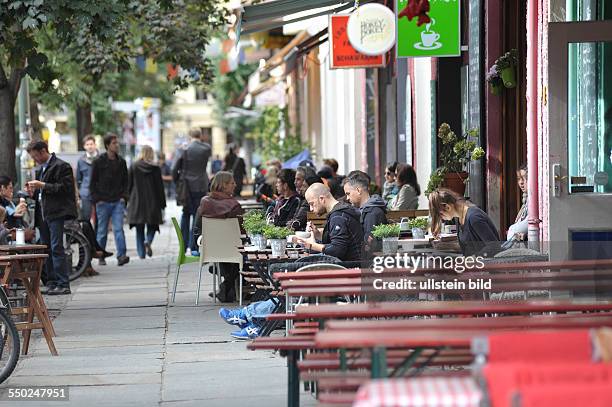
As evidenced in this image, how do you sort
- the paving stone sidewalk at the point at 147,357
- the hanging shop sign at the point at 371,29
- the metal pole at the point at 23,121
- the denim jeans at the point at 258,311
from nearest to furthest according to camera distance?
the paving stone sidewalk at the point at 147,357 → the denim jeans at the point at 258,311 → the hanging shop sign at the point at 371,29 → the metal pole at the point at 23,121

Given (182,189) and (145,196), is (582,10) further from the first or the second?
(182,189)

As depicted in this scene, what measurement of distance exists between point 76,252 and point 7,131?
2439 millimetres

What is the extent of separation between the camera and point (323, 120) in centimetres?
3453

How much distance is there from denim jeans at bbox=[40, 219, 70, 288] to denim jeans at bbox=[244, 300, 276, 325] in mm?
4507

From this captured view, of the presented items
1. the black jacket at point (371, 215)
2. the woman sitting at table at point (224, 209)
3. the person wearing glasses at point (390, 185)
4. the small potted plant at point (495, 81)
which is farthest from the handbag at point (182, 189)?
the black jacket at point (371, 215)

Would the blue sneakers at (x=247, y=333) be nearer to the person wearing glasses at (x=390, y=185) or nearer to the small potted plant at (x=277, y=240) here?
the small potted plant at (x=277, y=240)

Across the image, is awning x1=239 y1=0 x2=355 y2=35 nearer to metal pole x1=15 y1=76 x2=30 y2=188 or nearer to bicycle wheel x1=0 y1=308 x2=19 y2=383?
metal pole x1=15 y1=76 x2=30 y2=188

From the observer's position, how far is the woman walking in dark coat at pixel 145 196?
20.9 metres

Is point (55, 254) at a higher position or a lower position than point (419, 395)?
lower

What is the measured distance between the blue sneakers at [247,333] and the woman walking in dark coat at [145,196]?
919 cm

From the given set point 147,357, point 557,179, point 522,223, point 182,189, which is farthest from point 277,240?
point 182,189

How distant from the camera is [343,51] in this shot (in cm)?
1922

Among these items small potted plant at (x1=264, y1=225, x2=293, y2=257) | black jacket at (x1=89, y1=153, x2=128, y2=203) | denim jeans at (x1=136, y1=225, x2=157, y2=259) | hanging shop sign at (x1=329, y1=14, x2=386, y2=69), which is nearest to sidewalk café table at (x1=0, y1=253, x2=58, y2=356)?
small potted plant at (x1=264, y1=225, x2=293, y2=257)

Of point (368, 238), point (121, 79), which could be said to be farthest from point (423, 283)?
point (121, 79)
